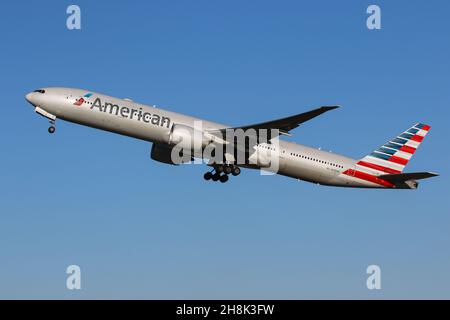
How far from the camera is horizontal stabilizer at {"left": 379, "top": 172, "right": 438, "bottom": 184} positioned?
4695 cm

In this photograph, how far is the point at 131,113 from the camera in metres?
45.5

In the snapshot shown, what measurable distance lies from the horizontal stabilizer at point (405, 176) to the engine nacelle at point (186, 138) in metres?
13.7

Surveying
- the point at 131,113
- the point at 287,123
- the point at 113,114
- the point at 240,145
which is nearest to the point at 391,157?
the point at 287,123

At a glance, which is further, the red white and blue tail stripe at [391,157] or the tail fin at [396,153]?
the tail fin at [396,153]

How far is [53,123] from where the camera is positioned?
4566 cm

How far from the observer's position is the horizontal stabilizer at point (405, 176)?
46.9 m

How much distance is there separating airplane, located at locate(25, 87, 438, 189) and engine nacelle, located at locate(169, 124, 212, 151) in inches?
2.5

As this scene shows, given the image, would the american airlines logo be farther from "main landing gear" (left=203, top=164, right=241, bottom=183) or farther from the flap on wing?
the flap on wing

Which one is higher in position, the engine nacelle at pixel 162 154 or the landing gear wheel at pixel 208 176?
the engine nacelle at pixel 162 154

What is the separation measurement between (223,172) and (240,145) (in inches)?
101

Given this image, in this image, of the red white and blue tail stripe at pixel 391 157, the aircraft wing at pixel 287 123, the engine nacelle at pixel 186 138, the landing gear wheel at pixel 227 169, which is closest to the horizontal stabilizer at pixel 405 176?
the red white and blue tail stripe at pixel 391 157

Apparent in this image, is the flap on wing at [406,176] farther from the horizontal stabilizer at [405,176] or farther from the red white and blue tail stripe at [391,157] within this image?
the red white and blue tail stripe at [391,157]

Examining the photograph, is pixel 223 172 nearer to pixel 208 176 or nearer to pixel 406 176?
pixel 208 176

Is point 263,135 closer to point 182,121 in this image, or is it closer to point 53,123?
point 182,121
